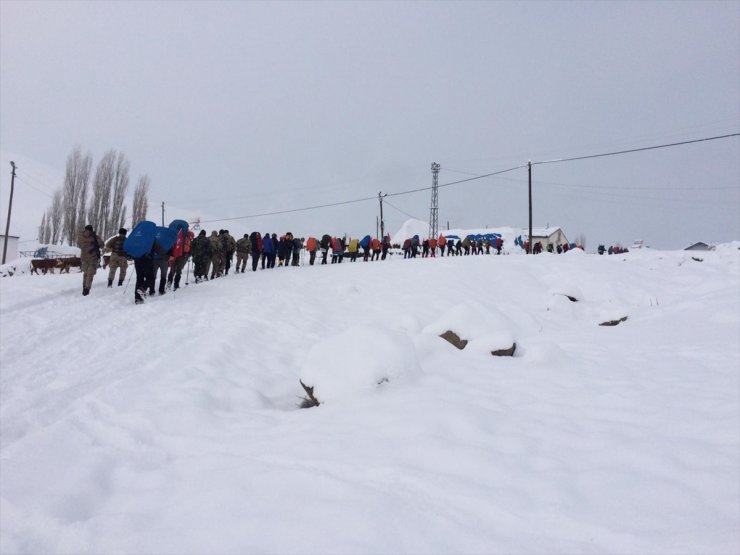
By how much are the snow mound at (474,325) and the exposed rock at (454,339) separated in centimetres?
5

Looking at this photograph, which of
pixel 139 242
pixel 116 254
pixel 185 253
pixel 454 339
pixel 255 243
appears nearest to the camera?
pixel 454 339

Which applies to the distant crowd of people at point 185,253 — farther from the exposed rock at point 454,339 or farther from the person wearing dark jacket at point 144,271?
the exposed rock at point 454,339

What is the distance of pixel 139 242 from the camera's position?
8.80 m

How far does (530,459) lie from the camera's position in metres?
2.84

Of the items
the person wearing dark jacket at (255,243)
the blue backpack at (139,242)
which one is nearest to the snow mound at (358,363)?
the blue backpack at (139,242)

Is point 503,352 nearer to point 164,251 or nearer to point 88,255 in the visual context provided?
point 164,251

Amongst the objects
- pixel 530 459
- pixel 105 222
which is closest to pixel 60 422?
pixel 530 459

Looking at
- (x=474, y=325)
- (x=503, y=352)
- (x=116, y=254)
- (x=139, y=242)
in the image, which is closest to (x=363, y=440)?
(x=503, y=352)

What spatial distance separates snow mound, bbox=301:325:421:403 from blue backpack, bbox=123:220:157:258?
6007 millimetres

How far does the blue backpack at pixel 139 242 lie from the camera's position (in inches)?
346

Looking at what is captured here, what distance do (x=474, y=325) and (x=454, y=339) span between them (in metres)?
0.43

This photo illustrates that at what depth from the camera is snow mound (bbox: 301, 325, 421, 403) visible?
13.5ft

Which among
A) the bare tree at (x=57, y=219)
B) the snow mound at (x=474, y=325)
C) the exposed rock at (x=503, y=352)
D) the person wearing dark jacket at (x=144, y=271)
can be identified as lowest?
A: the exposed rock at (x=503, y=352)

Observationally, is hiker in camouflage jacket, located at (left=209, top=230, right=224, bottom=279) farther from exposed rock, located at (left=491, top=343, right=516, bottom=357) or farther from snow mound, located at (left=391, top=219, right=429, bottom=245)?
snow mound, located at (left=391, top=219, right=429, bottom=245)
